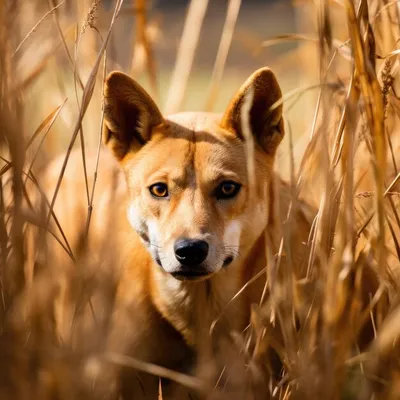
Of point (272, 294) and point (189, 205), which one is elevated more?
point (189, 205)

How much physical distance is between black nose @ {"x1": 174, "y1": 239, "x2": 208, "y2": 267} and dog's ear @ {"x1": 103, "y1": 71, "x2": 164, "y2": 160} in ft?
2.21

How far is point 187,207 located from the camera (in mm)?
2992

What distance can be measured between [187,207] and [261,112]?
56 centimetres

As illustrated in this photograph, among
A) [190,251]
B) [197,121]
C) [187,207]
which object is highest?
[197,121]

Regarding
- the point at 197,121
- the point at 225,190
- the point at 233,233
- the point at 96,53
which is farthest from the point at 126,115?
the point at 96,53

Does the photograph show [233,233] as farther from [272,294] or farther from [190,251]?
[272,294]

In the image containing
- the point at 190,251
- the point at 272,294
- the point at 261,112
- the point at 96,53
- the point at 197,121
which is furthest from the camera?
the point at 96,53

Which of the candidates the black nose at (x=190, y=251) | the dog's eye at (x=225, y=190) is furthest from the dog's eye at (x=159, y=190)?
Result: the black nose at (x=190, y=251)

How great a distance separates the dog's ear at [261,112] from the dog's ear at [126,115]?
1.02ft

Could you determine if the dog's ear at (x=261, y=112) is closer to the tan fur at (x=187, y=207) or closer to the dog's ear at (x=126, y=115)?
the tan fur at (x=187, y=207)

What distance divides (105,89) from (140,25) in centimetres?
111

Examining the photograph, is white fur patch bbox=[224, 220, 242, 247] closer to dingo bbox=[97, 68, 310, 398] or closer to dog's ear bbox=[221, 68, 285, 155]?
dingo bbox=[97, 68, 310, 398]

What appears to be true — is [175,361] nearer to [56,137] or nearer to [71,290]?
[71,290]

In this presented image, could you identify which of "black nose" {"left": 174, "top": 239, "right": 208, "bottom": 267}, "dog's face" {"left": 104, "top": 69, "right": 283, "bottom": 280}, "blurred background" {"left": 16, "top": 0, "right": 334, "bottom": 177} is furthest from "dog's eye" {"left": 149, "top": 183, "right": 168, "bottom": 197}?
"blurred background" {"left": 16, "top": 0, "right": 334, "bottom": 177}
